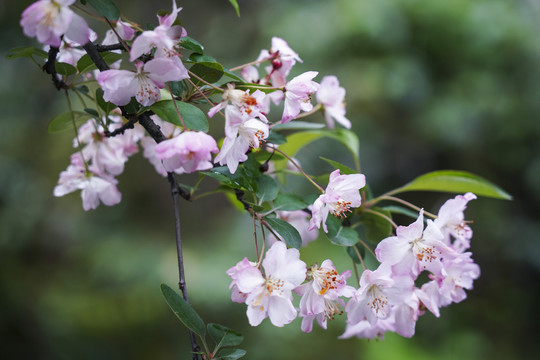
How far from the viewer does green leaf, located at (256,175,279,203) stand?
511 mm

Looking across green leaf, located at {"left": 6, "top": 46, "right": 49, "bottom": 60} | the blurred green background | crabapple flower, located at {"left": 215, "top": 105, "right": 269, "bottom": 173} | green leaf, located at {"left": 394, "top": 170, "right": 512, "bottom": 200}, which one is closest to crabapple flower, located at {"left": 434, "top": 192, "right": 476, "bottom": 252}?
green leaf, located at {"left": 394, "top": 170, "right": 512, "bottom": 200}

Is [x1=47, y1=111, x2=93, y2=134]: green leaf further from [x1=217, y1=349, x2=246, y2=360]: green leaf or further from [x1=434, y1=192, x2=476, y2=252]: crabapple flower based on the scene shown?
[x1=434, y1=192, x2=476, y2=252]: crabapple flower

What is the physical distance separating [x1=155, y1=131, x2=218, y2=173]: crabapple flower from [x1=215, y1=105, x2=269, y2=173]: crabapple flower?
17 mm

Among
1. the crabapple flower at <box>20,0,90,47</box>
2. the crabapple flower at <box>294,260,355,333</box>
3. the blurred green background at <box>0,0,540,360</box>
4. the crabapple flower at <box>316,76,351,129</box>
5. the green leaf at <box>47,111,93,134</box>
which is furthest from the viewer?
the blurred green background at <box>0,0,540,360</box>

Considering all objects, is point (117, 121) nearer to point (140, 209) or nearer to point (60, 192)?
point (60, 192)

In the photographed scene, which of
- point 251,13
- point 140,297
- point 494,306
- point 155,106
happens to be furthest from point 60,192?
point 251,13

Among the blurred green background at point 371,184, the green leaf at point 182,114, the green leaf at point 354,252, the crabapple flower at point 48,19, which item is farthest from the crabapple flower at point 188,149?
the blurred green background at point 371,184

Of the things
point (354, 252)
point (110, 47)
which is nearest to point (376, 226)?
point (354, 252)

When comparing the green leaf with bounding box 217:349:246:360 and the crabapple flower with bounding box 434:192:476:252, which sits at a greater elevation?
the crabapple flower with bounding box 434:192:476:252

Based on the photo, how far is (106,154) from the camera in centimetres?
59

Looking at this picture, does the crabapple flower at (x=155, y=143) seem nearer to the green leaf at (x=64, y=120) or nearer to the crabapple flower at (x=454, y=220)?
the green leaf at (x=64, y=120)

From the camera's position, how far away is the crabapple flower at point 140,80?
1.24ft

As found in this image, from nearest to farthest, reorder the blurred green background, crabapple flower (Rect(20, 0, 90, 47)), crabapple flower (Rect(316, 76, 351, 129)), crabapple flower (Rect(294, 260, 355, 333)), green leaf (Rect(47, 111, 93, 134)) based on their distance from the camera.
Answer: crabapple flower (Rect(20, 0, 90, 47)) → crabapple flower (Rect(294, 260, 355, 333)) → green leaf (Rect(47, 111, 93, 134)) → crabapple flower (Rect(316, 76, 351, 129)) → the blurred green background

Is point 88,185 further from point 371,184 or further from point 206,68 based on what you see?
point 371,184
